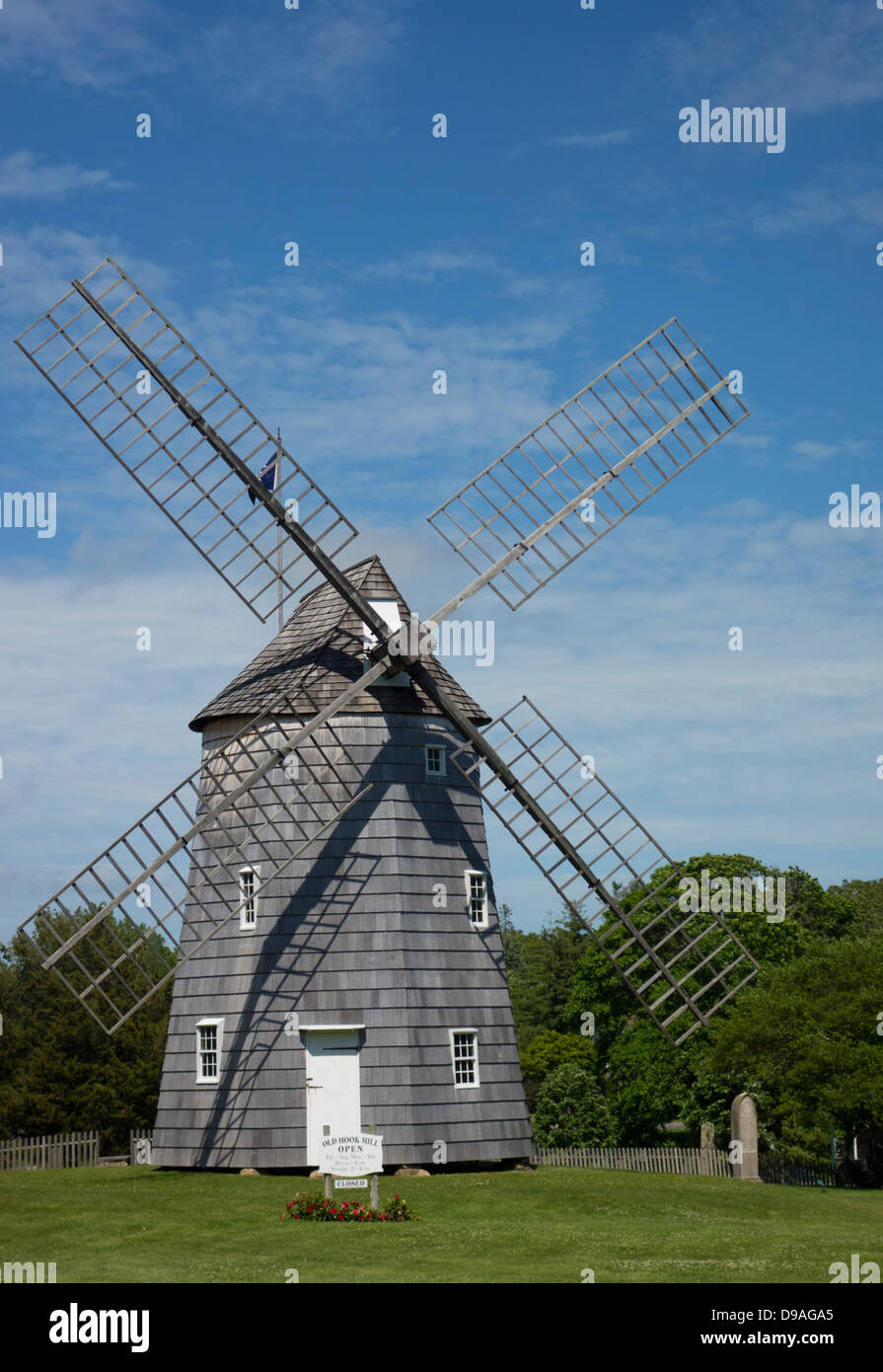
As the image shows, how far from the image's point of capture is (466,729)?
89.1 ft

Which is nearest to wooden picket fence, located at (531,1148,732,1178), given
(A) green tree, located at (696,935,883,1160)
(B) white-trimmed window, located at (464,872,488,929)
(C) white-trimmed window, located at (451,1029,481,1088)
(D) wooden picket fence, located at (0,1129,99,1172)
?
(A) green tree, located at (696,935,883,1160)

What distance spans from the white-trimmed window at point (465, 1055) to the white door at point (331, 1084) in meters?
1.81

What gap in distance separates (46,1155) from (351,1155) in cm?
1519

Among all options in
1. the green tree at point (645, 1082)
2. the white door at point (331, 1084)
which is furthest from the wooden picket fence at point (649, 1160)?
the green tree at point (645, 1082)

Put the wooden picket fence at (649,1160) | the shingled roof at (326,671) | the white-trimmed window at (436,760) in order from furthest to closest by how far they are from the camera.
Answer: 1. the wooden picket fence at (649,1160)
2. the white-trimmed window at (436,760)
3. the shingled roof at (326,671)

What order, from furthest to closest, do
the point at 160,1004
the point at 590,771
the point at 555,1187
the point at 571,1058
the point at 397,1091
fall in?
the point at 571,1058 → the point at 160,1004 → the point at 590,771 → the point at 397,1091 → the point at 555,1187

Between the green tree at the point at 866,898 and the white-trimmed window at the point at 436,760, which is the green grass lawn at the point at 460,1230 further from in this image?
the green tree at the point at 866,898

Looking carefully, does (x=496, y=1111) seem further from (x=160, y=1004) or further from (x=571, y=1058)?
(x=571, y=1058)

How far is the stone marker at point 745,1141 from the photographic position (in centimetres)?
2811

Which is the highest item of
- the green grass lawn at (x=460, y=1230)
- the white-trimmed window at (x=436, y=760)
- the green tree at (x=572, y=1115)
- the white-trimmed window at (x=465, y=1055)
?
the white-trimmed window at (x=436, y=760)

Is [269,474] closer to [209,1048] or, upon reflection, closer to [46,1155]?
[209,1048]

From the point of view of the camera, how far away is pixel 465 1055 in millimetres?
26547
